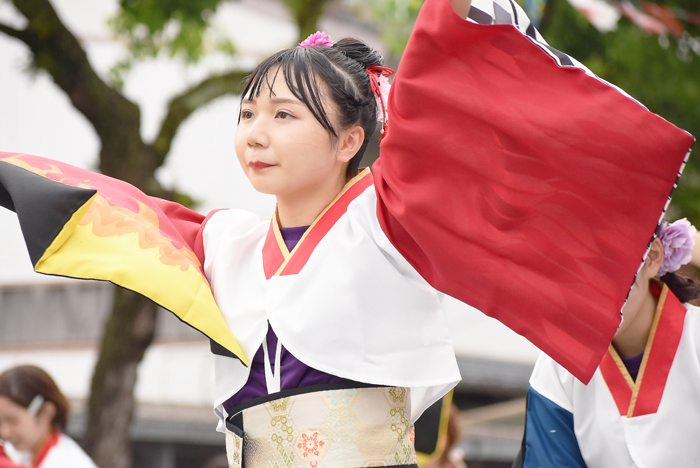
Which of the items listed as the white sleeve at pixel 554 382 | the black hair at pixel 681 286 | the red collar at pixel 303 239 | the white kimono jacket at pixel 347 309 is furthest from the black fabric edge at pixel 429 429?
the red collar at pixel 303 239

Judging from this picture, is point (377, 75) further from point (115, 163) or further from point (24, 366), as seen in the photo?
point (115, 163)

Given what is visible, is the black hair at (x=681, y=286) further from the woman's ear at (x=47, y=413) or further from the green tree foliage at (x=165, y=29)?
the green tree foliage at (x=165, y=29)

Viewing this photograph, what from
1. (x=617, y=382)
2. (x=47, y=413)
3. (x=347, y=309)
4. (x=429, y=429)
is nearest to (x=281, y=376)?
(x=347, y=309)

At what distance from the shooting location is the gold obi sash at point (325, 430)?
1.61 metres

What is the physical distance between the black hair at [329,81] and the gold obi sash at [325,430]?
590 millimetres

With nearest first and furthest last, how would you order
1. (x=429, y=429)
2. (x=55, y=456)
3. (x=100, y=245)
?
(x=100, y=245), (x=429, y=429), (x=55, y=456)

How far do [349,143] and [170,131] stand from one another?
326cm

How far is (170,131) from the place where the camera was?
4.81 m

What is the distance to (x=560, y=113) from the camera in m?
1.44

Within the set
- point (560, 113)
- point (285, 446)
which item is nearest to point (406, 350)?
point (285, 446)

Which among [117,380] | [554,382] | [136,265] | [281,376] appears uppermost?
[136,265]

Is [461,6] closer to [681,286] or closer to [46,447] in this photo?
[681,286]

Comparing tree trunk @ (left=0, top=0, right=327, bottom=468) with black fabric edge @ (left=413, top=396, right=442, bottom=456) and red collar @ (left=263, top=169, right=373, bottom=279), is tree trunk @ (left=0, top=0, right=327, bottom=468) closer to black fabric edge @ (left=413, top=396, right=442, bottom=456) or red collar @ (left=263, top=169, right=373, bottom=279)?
black fabric edge @ (left=413, top=396, right=442, bottom=456)

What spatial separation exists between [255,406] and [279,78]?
0.78 metres
